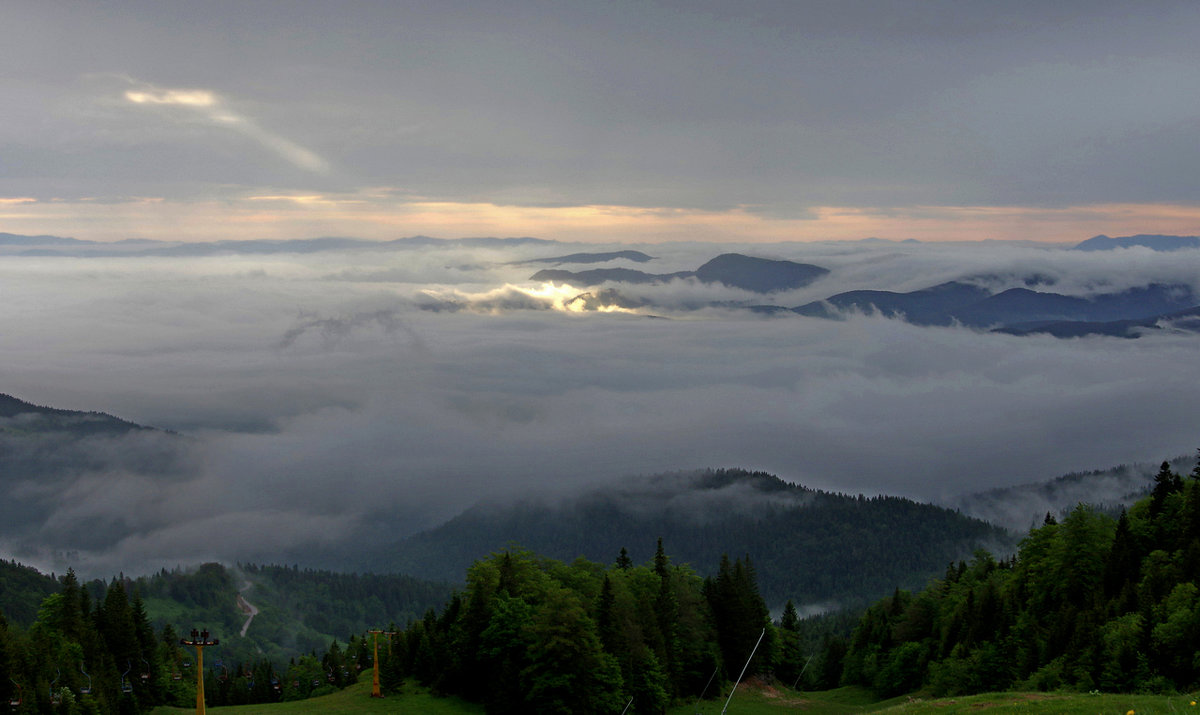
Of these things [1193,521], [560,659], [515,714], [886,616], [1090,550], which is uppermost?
[1193,521]

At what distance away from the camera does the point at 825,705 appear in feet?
304

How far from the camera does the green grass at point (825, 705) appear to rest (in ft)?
108

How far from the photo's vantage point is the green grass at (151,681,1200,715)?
3278cm

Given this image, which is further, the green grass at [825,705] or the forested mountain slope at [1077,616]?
the forested mountain slope at [1077,616]

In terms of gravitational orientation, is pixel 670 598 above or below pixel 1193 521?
below

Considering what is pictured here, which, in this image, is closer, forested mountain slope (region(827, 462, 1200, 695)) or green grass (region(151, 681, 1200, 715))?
green grass (region(151, 681, 1200, 715))

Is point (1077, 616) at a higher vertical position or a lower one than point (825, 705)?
higher

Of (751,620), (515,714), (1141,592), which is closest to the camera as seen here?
(1141,592)

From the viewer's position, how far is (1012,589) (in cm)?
8650

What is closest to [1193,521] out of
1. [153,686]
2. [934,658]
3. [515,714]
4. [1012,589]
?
[1012,589]

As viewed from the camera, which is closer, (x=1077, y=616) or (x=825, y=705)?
(x=1077, y=616)

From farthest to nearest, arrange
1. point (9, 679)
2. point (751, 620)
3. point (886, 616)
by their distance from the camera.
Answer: point (886, 616), point (751, 620), point (9, 679)

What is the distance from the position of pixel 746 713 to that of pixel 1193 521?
4249 cm

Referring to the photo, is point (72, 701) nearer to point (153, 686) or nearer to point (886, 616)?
Answer: point (153, 686)
